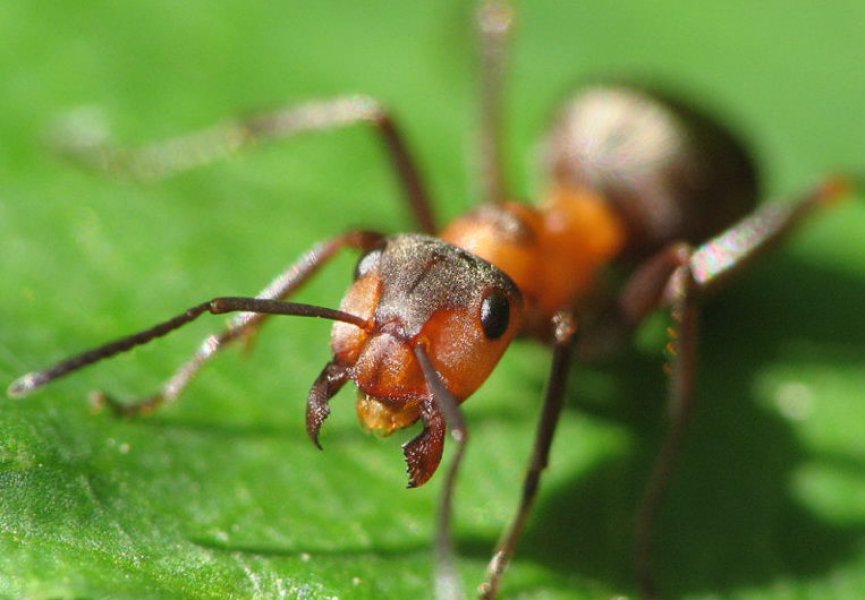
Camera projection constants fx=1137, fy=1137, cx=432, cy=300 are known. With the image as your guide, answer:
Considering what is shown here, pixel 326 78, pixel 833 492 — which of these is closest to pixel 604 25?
pixel 326 78

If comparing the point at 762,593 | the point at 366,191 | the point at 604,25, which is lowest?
the point at 762,593

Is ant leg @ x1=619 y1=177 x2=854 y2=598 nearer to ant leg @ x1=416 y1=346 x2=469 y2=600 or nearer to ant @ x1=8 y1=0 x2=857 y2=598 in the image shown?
ant @ x1=8 y1=0 x2=857 y2=598

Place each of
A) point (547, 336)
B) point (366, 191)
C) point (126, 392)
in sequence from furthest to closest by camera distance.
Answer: point (366, 191) → point (547, 336) → point (126, 392)

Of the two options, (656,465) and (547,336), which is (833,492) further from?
(547,336)

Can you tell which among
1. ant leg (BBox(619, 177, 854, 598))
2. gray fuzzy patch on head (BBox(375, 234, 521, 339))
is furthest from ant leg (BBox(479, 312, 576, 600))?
ant leg (BBox(619, 177, 854, 598))

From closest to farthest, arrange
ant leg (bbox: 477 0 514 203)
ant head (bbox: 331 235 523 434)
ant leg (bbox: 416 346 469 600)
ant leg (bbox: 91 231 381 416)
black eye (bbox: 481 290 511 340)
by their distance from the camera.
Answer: ant leg (bbox: 416 346 469 600) < ant head (bbox: 331 235 523 434) < black eye (bbox: 481 290 511 340) < ant leg (bbox: 91 231 381 416) < ant leg (bbox: 477 0 514 203)

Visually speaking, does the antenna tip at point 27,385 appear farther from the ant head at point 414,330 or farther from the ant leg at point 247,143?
the ant leg at point 247,143

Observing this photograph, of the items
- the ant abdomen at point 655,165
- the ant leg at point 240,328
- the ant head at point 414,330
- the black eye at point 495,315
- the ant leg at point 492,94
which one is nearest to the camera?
the ant head at point 414,330

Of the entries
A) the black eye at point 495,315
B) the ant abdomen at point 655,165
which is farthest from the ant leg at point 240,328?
the ant abdomen at point 655,165
